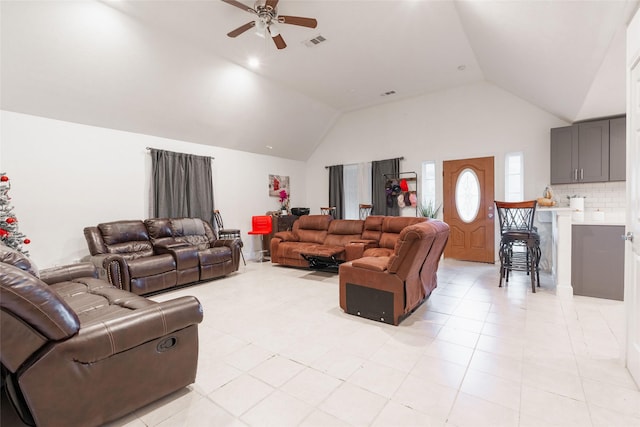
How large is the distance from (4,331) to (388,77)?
6.07 m

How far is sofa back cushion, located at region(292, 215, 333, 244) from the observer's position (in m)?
5.88

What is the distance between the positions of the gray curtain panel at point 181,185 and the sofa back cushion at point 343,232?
2569 millimetres

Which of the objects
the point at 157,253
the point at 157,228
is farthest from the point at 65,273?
the point at 157,228

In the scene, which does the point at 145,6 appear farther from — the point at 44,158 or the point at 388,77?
the point at 388,77

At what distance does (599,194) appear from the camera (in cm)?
477

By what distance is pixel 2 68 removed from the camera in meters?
3.41

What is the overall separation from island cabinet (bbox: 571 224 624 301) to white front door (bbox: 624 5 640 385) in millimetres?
1790

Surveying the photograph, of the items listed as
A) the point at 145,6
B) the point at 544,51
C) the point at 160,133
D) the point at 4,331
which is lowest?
the point at 4,331

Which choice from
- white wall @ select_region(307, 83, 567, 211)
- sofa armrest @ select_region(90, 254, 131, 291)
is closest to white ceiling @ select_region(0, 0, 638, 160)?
white wall @ select_region(307, 83, 567, 211)

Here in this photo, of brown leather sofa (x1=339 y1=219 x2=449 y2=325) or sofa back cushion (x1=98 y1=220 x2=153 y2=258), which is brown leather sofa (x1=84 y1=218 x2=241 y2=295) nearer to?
sofa back cushion (x1=98 y1=220 x2=153 y2=258)

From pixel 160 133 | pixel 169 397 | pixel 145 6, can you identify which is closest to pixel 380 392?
pixel 169 397

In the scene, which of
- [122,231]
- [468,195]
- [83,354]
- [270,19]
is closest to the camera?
[83,354]

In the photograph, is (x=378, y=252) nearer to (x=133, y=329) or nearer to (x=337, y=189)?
(x=337, y=189)

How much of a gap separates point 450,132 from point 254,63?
4.24 m
